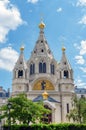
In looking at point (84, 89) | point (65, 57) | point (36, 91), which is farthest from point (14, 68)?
point (84, 89)

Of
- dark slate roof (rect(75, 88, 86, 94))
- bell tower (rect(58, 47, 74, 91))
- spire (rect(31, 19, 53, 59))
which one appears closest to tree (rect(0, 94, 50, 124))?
bell tower (rect(58, 47, 74, 91))

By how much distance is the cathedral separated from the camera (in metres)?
62.7

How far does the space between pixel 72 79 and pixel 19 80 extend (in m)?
12.9

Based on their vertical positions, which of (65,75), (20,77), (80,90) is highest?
(65,75)

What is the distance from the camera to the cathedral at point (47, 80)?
62688 millimetres

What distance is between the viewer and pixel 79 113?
164ft

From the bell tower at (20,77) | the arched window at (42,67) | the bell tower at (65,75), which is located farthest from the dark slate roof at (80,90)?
the bell tower at (20,77)

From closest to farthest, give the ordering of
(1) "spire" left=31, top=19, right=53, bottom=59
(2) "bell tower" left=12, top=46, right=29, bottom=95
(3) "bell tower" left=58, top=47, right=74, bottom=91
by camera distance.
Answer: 1. (3) "bell tower" left=58, top=47, right=74, bottom=91
2. (2) "bell tower" left=12, top=46, right=29, bottom=95
3. (1) "spire" left=31, top=19, right=53, bottom=59

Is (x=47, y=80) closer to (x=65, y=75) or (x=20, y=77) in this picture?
(x=65, y=75)

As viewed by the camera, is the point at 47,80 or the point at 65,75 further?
the point at 65,75

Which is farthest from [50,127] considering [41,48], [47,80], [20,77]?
[41,48]

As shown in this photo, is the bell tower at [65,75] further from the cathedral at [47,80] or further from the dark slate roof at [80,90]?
the dark slate roof at [80,90]

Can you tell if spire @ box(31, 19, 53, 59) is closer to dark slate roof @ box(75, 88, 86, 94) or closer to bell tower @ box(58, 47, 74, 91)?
bell tower @ box(58, 47, 74, 91)

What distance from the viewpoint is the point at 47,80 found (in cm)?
6712
